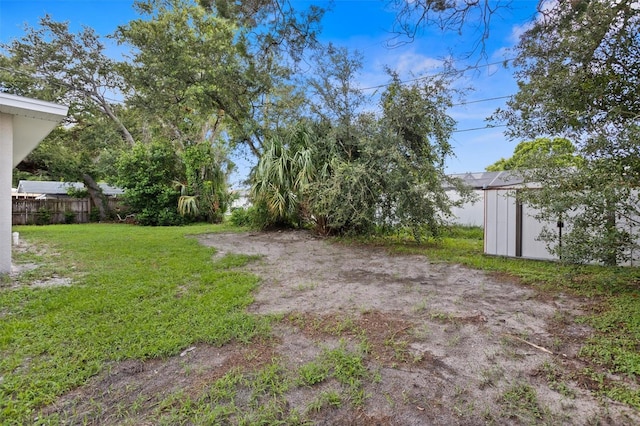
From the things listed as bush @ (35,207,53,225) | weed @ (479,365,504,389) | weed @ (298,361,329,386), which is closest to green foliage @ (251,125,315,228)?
weed @ (298,361,329,386)

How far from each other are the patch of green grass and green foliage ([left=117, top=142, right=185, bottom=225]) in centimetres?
693

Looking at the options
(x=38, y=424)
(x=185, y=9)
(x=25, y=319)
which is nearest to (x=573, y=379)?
(x=38, y=424)

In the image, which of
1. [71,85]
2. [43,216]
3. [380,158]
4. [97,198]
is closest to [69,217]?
[43,216]

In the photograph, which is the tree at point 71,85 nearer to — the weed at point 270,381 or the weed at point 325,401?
the weed at point 270,381

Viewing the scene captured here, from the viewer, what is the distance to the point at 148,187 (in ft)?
38.3

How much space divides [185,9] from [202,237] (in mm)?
8313

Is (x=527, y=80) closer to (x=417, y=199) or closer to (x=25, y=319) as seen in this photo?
(x=417, y=199)

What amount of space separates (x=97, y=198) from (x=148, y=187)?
164 inches

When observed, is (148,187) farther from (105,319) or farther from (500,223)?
(500,223)

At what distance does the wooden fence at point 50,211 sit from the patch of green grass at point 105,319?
9982mm

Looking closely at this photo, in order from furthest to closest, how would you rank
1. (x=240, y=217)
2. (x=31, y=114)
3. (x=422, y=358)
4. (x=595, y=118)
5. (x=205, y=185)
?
1. (x=205, y=185)
2. (x=240, y=217)
3. (x=31, y=114)
4. (x=595, y=118)
5. (x=422, y=358)

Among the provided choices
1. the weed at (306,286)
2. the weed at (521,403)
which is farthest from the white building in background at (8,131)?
the weed at (521,403)

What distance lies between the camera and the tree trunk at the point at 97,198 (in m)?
13.8

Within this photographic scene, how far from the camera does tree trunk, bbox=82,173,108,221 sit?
13.8 metres
